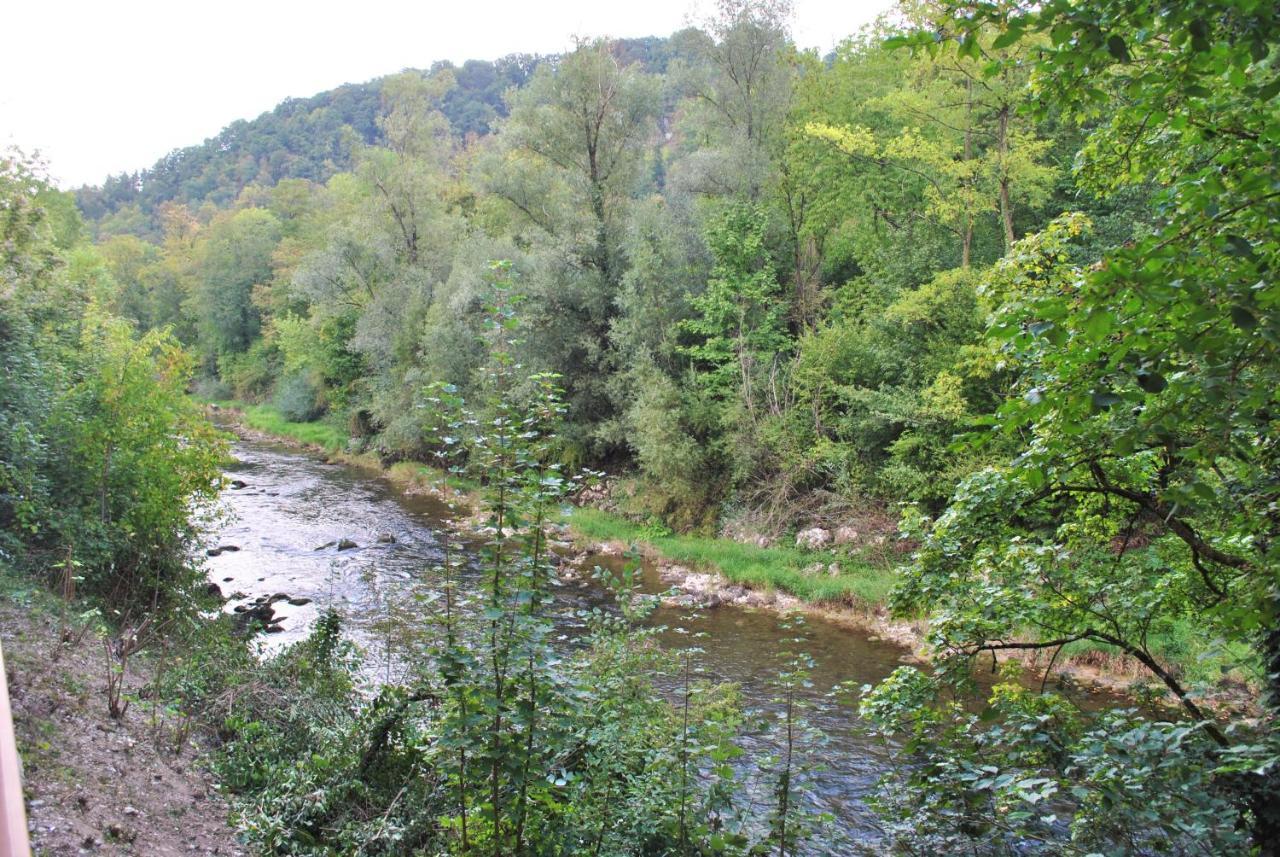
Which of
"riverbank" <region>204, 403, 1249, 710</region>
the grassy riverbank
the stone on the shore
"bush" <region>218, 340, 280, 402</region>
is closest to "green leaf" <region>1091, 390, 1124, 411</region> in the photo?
"riverbank" <region>204, 403, 1249, 710</region>

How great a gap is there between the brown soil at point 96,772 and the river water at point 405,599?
245 centimetres

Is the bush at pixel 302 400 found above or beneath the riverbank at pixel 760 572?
above

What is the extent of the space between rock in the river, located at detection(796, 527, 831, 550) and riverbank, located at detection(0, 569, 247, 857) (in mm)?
13806

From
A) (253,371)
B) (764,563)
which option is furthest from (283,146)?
(764,563)

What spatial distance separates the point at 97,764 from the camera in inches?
239

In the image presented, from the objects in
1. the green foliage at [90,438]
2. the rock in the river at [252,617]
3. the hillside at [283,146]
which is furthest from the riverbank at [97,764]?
the hillside at [283,146]

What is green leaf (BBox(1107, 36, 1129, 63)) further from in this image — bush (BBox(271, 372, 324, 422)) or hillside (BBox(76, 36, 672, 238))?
hillside (BBox(76, 36, 672, 238))

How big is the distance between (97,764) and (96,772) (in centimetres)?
16

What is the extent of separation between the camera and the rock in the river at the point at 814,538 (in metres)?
18.1

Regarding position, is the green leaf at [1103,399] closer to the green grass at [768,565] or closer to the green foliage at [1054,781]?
the green foliage at [1054,781]

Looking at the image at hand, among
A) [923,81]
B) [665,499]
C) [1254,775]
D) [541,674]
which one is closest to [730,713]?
[541,674]

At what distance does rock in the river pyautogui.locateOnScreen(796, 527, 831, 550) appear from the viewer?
18.1 meters

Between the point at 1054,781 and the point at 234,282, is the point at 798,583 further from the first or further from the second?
the point at 234,282

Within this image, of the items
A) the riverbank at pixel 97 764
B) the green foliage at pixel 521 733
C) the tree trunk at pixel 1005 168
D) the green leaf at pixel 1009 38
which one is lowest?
the riverbank at pixel 97 764
